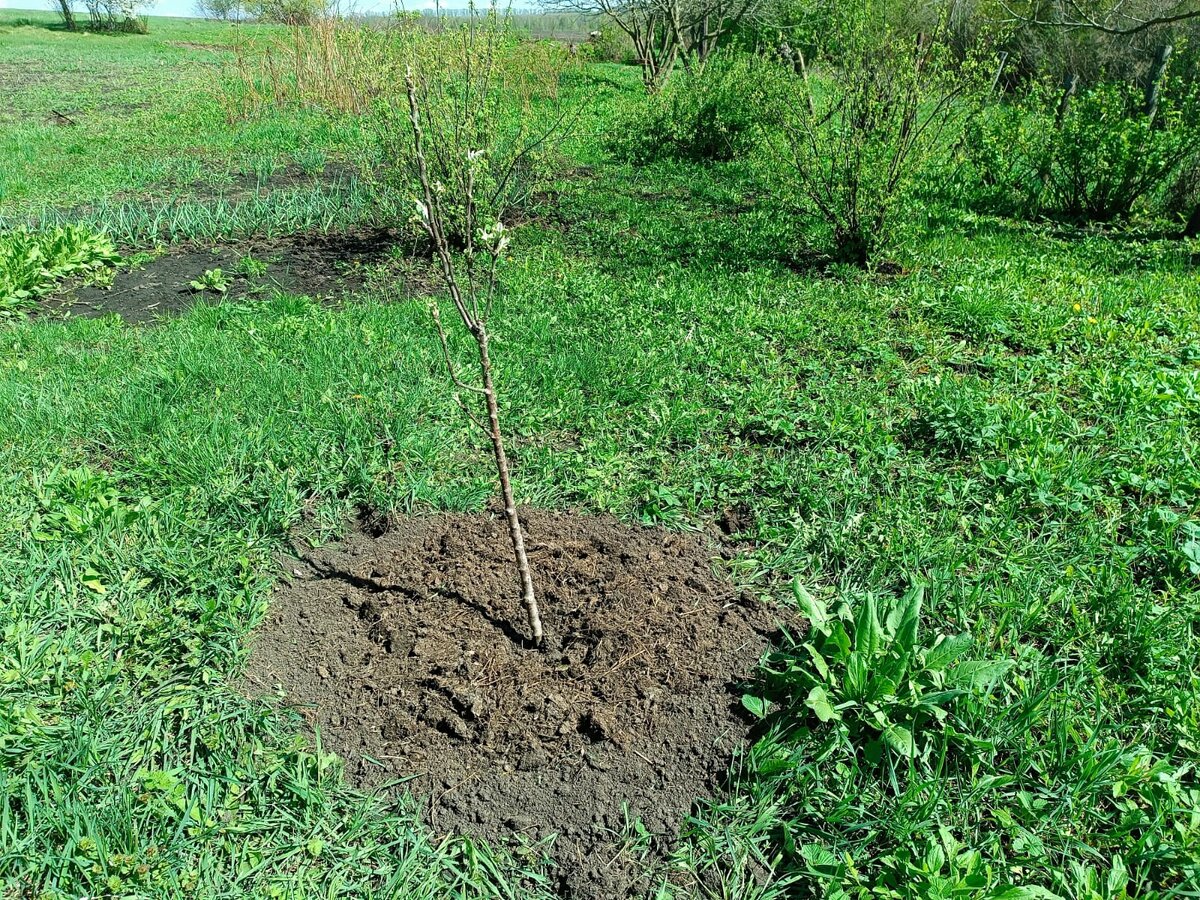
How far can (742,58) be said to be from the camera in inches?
461

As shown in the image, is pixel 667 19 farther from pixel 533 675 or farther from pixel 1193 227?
pixel 533 675

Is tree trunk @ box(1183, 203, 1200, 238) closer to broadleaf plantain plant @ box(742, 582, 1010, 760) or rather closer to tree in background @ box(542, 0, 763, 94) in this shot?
broadleaf plantain plant @ box(742, 582, 1010, 760)

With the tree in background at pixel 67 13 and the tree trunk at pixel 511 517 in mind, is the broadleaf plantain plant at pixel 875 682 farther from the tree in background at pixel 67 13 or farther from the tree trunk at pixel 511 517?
the tree in background at pixel 67 13

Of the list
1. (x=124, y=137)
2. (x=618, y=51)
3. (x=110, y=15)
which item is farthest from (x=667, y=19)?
(x=110, y=15)

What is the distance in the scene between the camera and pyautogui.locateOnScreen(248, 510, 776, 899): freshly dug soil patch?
2.14 meters

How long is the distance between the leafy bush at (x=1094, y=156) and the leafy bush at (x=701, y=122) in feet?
11.3

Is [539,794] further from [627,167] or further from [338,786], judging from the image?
[627,167]

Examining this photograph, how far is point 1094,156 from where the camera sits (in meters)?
7.57

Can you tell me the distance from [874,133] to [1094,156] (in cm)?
341

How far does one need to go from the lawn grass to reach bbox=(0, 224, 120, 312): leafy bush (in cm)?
79

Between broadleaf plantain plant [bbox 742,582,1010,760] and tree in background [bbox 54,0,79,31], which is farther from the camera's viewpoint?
tree in background [bbox 54,0,79,31]

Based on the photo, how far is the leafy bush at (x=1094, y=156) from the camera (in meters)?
7.29

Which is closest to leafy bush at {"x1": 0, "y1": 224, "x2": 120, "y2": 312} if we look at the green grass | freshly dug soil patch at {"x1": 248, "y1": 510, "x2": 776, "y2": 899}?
the green grass

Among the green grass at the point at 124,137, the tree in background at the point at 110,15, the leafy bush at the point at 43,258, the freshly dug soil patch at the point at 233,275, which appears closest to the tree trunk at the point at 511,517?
the freshly dug soil patch at the point at 233,275
